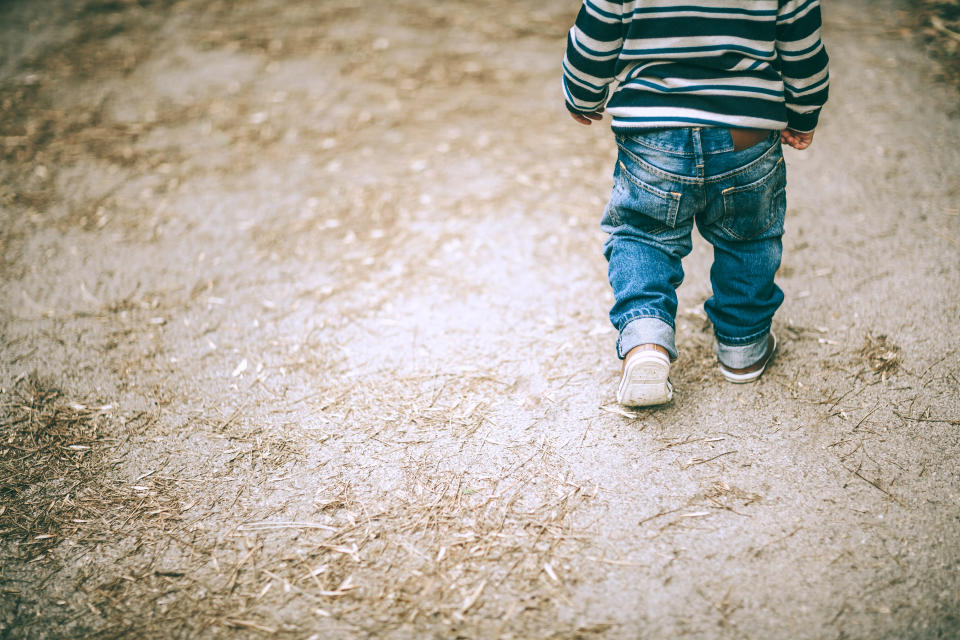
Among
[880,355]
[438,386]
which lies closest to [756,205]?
[880,355]

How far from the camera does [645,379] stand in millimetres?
2078

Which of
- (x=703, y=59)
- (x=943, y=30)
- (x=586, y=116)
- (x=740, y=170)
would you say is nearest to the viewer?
(x=703, y=59)

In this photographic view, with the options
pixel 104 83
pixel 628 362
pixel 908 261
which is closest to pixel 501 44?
pixel 104 83

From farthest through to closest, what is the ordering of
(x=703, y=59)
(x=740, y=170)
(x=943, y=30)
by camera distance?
(x=943, y=30) → (x=740, y=170) → (x=703, y=59)

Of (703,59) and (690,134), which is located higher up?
(703,59)

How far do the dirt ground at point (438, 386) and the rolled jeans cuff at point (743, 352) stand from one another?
96mm

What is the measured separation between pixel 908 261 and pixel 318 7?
5.18 metres

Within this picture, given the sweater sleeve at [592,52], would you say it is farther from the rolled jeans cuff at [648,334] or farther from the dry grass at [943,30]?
the dry grass at [943,30]

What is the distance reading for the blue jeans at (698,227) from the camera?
1.90 m

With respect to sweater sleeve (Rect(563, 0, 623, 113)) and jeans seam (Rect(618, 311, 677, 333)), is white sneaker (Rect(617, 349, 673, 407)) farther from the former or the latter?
sweater sleeve (Rect(563, 0, 623, 113))

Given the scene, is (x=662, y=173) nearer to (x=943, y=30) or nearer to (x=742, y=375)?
(x=742, y=375)

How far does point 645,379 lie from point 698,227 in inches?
21.7

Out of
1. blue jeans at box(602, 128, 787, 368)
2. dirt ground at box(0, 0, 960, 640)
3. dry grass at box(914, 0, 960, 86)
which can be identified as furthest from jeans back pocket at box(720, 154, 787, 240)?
dry grass at box(914, 0, 960, 86)

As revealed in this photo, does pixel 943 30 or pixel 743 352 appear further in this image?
pixel 943 30
